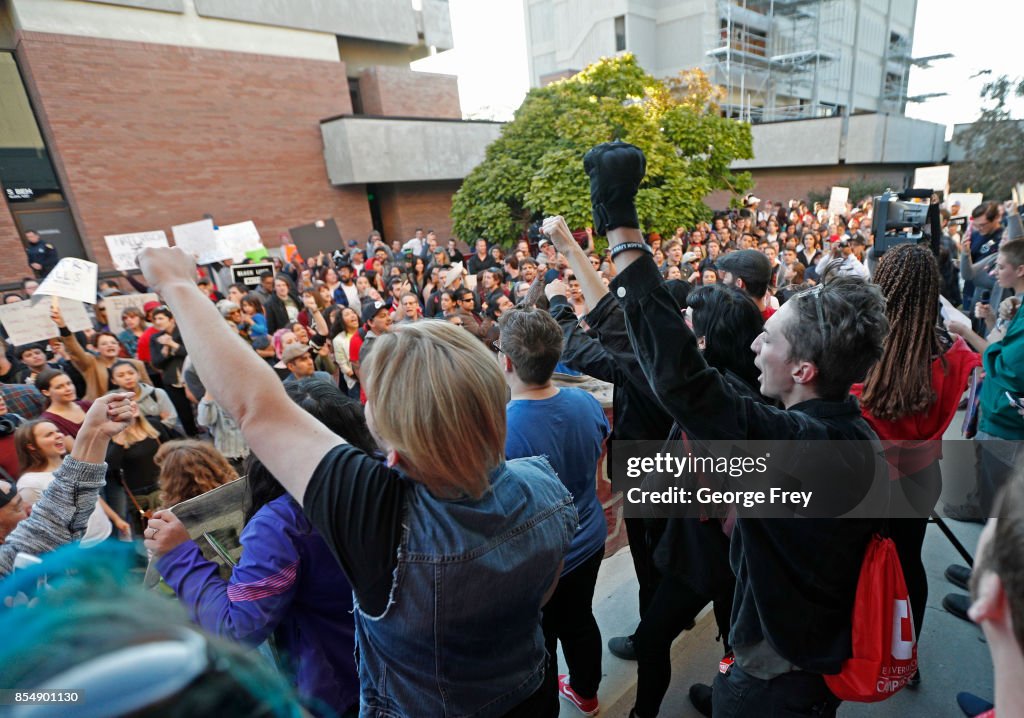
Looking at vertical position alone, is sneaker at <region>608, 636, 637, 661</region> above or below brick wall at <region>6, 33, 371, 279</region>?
below

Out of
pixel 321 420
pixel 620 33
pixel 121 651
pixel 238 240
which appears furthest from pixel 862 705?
pixel 620 33

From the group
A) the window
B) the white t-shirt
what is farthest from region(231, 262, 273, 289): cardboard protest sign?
the window

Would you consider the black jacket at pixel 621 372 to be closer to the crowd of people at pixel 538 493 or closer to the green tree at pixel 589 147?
the crowd of people at pixel 538 493

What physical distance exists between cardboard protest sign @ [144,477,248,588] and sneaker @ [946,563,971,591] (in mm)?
3512

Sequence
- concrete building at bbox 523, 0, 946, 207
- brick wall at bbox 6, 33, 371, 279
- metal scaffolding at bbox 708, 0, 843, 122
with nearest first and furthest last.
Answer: brick wall at bbox 6, 33, 371, 279, concrete building at bbox 523, 0, 946, 207, metal scaffolding at bbox 708, 0, 843, 122

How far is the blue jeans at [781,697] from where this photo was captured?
143 cm

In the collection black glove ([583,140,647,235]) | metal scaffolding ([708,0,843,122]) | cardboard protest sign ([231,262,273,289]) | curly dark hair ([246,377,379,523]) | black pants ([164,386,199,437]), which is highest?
metal scaffolding ([708,0,843,122])

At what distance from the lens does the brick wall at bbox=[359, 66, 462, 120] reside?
722 inches

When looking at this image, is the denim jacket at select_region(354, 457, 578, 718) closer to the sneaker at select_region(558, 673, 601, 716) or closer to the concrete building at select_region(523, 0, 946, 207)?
the sneaker at select_region(558, 673, 601, 716)

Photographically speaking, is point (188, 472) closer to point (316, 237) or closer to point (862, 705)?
point (862, 705)

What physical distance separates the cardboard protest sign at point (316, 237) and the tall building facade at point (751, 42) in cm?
1548

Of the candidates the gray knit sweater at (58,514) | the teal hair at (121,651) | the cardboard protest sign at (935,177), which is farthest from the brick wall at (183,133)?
the cardboard protest sign at (935,177)

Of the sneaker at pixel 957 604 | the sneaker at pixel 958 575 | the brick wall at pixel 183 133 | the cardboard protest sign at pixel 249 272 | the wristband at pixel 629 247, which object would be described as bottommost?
the sneaker at pixel 958 575

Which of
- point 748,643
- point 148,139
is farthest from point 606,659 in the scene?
point 148,139
